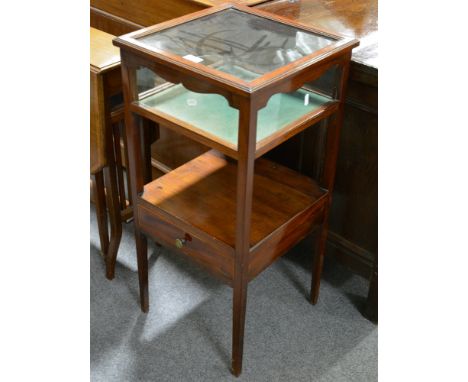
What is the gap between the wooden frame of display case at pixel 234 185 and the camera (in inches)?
46.3

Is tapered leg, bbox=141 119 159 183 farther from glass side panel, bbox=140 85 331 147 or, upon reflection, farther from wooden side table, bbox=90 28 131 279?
glass side panel, bbox=140 85 331 147

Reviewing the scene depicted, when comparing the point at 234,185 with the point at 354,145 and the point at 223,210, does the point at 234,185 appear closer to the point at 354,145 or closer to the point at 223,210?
the point at 223,210

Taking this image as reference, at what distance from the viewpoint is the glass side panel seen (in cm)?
129

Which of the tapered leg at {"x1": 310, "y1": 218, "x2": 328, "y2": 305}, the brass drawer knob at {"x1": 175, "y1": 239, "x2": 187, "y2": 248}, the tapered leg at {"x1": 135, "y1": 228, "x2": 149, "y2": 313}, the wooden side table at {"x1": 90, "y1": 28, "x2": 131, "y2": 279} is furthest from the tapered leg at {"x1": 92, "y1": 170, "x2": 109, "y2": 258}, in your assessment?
the tapered leg at {"x1": 310, "y1": 218, "x2": 328, "y2": 305}

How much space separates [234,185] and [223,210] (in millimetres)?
143

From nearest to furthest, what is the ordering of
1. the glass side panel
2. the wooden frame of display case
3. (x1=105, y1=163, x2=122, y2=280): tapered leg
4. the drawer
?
the wooden frame of display case < the glass side panel < the drawer < (x1=105, y1=163, x2=122, y2=280): tapered leg

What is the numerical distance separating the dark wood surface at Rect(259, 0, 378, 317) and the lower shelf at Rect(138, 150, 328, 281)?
5.6 inches

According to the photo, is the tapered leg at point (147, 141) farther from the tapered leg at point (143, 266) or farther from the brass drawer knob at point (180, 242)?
the brass drawer knob at point (180, 242)

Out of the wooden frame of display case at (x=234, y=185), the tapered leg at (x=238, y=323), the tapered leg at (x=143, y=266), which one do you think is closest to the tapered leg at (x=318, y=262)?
the wooden frame of display case at (x=234, y=185)

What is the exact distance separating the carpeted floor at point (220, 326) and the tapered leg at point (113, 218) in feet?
0.22

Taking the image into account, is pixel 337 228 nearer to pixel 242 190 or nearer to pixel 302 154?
pixel 302 154

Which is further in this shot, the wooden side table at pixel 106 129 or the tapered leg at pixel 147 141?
the tapered leg at pixel 147 141

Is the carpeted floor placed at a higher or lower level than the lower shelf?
lower
